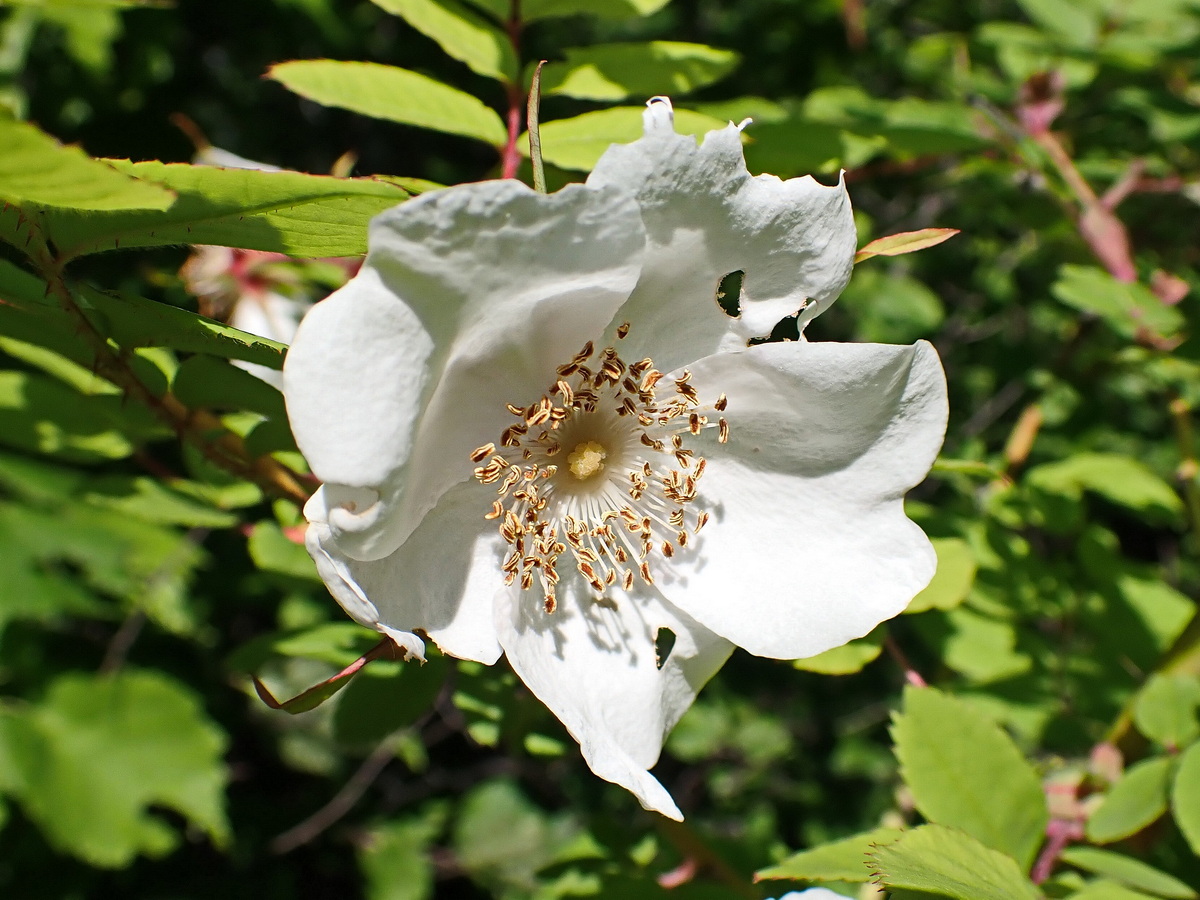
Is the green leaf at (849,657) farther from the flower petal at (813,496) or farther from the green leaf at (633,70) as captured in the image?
the green leaf at (633,70)

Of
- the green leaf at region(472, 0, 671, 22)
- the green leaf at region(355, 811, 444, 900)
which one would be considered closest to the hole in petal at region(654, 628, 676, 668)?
the green leaf at region(472, 0, 671, 22)

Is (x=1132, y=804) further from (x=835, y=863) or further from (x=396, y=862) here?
(x=396, y=862)

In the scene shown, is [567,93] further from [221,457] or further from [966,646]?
[966,646]

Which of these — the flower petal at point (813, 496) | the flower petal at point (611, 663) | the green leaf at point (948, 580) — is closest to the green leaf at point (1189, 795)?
the green leaf at point (948, 580)

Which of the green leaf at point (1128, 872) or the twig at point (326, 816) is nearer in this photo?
the green leaf at point (1128, 872)

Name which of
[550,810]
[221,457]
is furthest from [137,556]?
[550,810]

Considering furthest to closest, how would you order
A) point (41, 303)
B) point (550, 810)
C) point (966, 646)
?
point (550, 810) → point (966, 646) → point (41, 303)

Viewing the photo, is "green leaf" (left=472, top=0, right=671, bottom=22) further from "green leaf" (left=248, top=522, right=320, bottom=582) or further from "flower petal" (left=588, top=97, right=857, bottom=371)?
"green leaf" (left=248, top=522, right=320, bottom=582)
